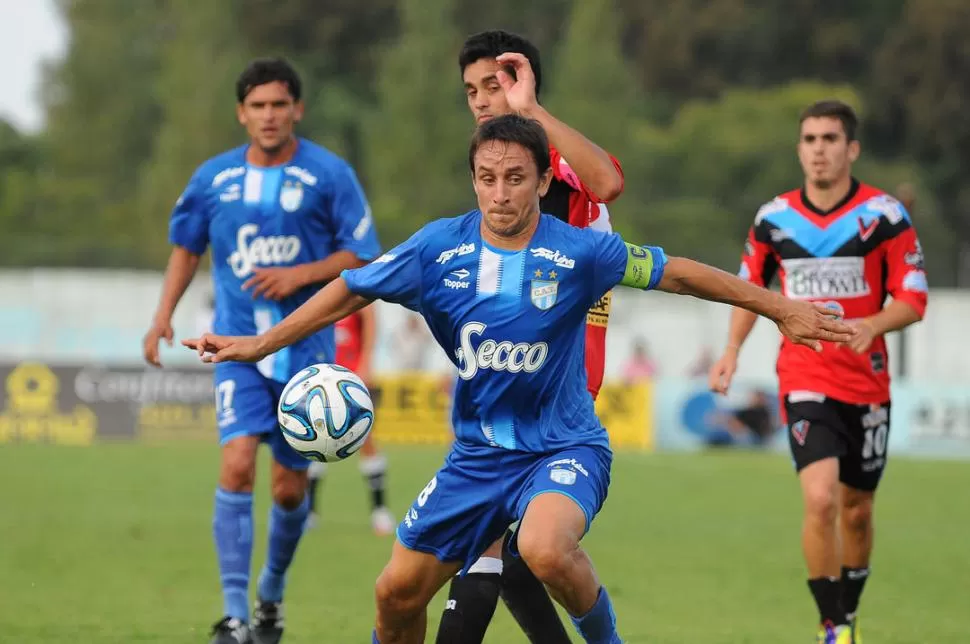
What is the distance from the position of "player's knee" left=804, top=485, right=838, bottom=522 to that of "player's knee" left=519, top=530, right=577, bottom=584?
7.67ft

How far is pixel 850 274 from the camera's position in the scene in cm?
812

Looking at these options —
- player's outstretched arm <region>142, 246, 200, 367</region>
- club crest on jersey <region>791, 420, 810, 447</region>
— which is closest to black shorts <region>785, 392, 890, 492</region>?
club crest on jersey <region>791, 420, 810, 447</region>

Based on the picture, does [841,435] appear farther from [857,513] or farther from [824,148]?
[824,148]

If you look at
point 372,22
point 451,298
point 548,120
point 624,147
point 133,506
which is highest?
point 372,22

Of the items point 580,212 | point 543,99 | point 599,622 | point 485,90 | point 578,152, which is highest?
point 543,99

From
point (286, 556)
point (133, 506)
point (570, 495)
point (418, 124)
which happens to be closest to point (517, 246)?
point (570, 495)

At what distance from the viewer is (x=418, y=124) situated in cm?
5312

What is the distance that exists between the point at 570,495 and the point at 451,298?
831 millimetres

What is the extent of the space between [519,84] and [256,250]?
2104mm

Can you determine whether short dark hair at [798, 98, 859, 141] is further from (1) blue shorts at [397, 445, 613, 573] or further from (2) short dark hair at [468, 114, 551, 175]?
(1) blue shorts at [397, 445, 613, 573]

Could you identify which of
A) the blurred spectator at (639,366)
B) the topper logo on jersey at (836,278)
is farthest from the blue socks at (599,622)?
the blurred spectator at (639,366)

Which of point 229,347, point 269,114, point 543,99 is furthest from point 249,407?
point 543,99

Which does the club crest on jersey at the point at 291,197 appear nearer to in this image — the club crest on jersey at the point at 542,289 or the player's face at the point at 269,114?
the player's face at the point at 269,114

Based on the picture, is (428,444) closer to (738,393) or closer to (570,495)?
(738,393)
